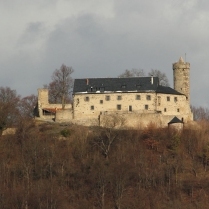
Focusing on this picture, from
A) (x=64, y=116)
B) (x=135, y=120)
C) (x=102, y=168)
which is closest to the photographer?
(x=102, y=168)

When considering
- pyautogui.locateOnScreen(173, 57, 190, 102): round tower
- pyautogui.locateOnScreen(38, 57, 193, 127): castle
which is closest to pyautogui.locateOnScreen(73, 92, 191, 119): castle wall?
pyautogui.locateOnScreen(38, 57, 193, 127): castle

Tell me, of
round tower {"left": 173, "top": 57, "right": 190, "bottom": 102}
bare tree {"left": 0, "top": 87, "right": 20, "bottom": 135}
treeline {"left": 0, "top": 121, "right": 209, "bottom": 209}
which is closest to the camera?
treeline {"left": 0, "top": 121, "right": 209, "bottom": 209}

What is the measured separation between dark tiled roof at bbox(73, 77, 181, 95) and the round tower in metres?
1.43

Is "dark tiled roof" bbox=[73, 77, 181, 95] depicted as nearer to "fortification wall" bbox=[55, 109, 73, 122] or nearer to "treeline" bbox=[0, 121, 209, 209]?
"fortification wall" bbox=[55, 109, 73, 122]

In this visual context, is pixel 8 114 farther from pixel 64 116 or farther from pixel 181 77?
pixel 181 77

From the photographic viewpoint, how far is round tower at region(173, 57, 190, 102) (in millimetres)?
87000

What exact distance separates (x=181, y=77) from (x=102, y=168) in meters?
17.5

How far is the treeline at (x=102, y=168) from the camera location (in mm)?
70250

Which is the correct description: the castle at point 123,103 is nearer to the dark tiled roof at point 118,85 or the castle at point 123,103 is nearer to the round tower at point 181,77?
the dark tiled roof at point 118,85

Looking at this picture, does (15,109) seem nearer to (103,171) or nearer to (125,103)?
(125,103)

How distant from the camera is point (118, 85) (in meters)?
84.9

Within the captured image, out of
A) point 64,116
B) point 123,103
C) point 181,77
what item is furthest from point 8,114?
point 181,77

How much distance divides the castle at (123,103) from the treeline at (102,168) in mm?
2058

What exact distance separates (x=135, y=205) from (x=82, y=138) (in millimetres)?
10624
